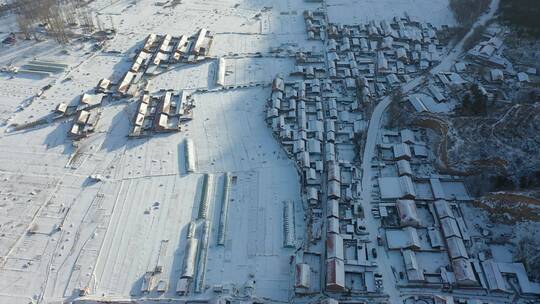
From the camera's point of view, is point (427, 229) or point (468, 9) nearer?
point (427, 229)

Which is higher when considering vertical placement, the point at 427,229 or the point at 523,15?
the point at 523,15

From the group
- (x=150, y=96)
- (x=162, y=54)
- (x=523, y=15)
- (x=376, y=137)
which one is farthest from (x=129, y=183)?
(x=523, y=15)

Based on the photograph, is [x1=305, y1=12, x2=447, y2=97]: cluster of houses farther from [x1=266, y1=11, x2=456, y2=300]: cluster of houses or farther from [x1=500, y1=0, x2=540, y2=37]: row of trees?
[x1=500, y1=0, x2=540, y2=37]: row of trees

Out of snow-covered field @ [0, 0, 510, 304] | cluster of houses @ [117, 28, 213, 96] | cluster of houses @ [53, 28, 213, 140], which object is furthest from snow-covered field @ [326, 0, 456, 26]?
cluster of houses @ [53, 28, 213, 140]

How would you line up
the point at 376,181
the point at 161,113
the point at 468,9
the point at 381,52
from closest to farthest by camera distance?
the point at 376,181
the point at 161,113
the point at 381,52
the point at 468,9

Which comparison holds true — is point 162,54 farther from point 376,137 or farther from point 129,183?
point 376,137

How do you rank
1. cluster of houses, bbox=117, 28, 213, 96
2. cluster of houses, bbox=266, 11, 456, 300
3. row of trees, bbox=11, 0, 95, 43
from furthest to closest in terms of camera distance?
row of trees, bbox=11, 0, 95, 43 → cluster of houses, bbox=117, 28, 213, 96 → cluster of houses, bbox=266, 11, 456, 300
